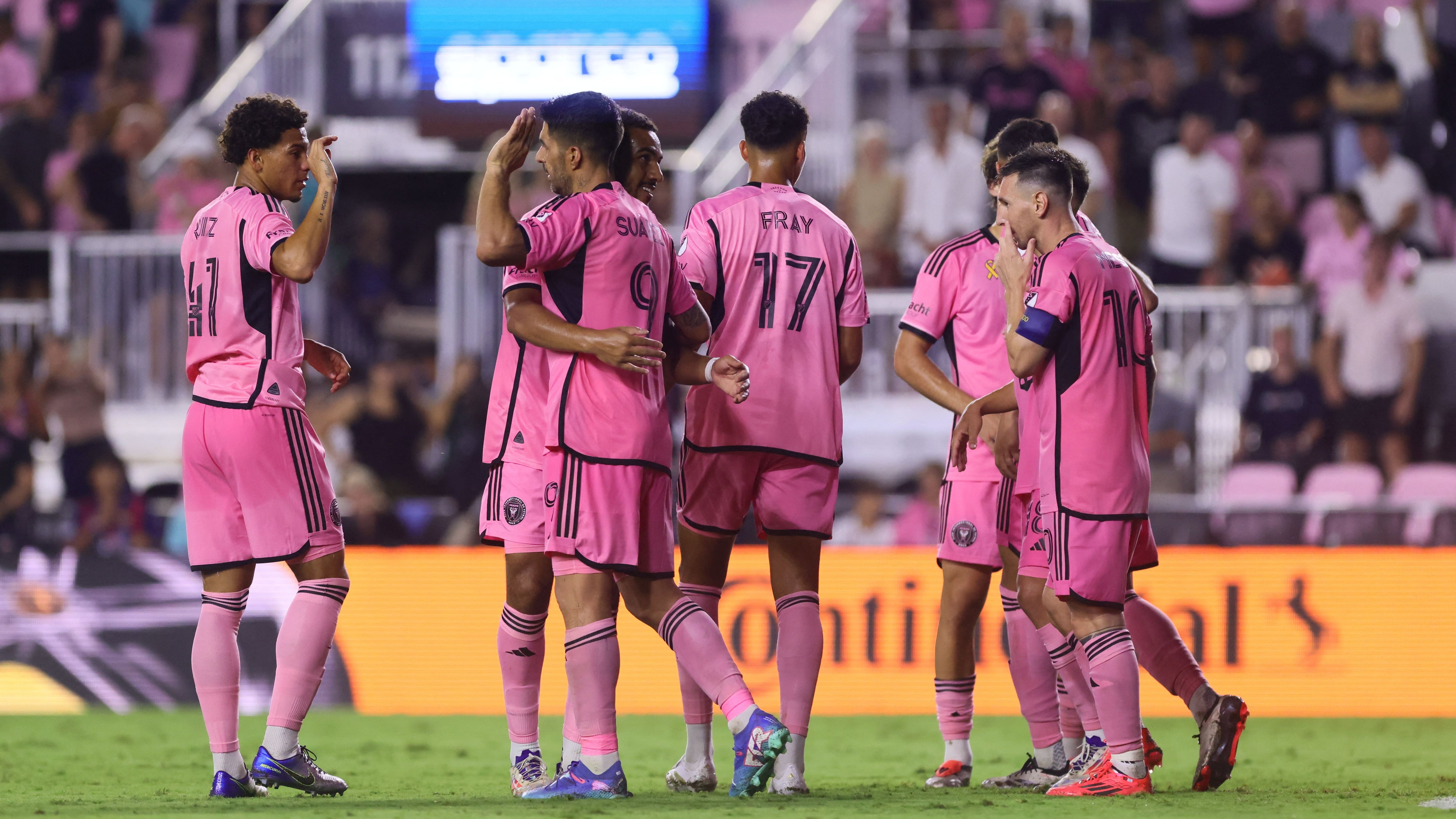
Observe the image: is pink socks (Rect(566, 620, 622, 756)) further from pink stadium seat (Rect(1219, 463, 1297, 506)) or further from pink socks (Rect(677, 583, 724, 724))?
pink stadium seat (Rect(1219, 463, 1297, 506))

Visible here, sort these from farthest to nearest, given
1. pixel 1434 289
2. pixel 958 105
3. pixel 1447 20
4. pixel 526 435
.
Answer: pixel 958 105 < pixel 1447 20 < pixel 1434 289 < pixel 526 435

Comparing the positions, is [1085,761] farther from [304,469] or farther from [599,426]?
[304,469]

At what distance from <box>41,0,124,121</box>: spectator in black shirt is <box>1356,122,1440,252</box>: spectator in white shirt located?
11.1m

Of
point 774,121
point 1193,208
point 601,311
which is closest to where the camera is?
point 601,311

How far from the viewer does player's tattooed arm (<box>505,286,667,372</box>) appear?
5031 mm

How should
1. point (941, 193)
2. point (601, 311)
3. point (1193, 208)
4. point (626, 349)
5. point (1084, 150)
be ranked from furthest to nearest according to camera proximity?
1. point (941, 193)
2. point (1084, 150)
3. point (1193, 208)
4. point (601, 311)
5. point (626, 349)

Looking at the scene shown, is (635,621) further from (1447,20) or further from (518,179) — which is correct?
(1447,20)

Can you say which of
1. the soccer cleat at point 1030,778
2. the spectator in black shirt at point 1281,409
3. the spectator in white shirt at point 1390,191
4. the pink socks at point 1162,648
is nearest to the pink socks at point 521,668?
the soccer cleat at point 1030,778

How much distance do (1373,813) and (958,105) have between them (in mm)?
10492

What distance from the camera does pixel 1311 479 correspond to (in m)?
11.2

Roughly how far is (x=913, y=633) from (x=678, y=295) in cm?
415

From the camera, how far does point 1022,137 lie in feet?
19.7

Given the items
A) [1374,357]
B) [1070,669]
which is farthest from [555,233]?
[1374,357]

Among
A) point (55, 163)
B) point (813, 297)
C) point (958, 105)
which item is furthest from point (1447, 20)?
point (55, 163)
